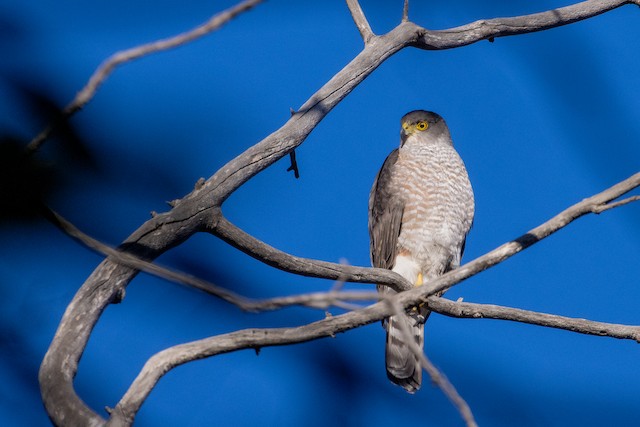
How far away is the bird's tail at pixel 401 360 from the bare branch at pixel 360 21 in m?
1.94

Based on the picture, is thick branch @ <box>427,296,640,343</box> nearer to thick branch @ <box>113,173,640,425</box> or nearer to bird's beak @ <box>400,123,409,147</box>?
thick branch @ <box>113,173,640,425</box>

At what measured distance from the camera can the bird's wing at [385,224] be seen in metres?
5.27

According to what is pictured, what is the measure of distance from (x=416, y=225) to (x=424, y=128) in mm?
988

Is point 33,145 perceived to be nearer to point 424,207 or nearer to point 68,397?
point 68,397

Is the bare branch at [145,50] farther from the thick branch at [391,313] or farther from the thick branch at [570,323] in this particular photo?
the thick branch at [570,323]

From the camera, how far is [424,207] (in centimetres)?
531

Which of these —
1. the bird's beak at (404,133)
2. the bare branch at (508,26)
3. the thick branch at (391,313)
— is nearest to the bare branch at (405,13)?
the bare branch at (508,26)

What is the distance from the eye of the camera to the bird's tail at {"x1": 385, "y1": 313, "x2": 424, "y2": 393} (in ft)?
16.5

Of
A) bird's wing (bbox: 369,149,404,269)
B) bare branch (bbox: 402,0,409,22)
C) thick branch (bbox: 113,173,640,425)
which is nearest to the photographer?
thick branch (bbox: 113,173,640,425)

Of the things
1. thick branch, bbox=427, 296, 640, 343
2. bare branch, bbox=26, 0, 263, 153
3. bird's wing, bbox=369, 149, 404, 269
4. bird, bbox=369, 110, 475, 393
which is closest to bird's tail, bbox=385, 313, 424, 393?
bird, bbox=369, 110, 475, 393

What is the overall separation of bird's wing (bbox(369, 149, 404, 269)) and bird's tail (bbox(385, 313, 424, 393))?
440 millimetres

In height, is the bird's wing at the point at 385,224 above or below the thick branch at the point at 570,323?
above

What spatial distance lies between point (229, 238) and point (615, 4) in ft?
9.61

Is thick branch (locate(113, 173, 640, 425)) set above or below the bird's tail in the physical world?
below
